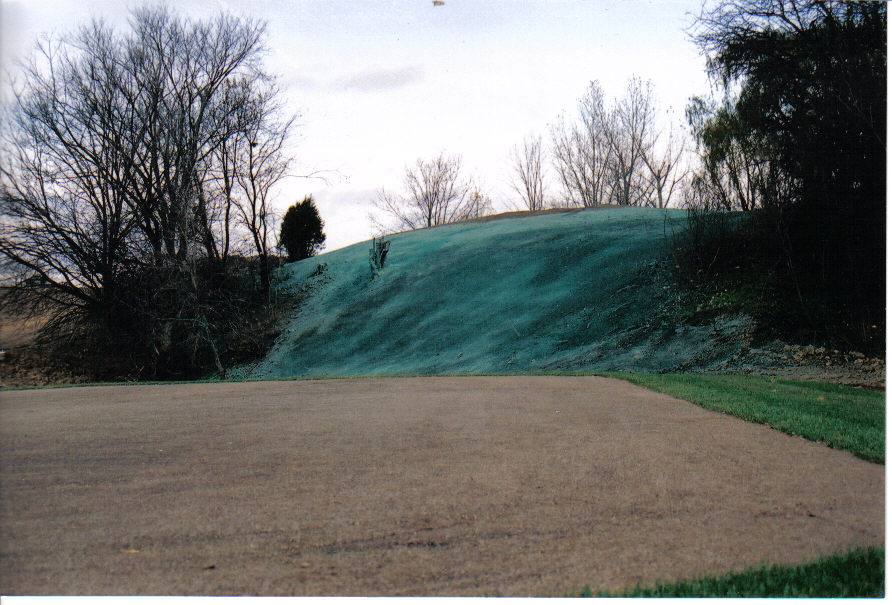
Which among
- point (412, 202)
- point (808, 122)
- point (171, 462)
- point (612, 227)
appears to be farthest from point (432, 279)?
point (412, 202)

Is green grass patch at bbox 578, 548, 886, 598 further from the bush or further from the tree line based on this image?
the bush

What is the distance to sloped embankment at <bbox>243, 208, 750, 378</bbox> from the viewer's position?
16.0m

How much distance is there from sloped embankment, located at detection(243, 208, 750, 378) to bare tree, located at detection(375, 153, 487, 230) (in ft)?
59.3

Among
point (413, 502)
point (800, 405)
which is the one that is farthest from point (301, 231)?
point (413, 502)

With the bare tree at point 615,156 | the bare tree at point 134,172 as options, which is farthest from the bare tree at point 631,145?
the bare tree at point 134,172

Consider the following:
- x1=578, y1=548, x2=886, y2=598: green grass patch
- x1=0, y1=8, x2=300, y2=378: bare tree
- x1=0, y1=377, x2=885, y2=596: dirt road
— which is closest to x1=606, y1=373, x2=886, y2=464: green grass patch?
x1=0, y1=377, x2=885, y2=596: dirt road

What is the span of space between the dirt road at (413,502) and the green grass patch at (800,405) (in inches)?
10.8

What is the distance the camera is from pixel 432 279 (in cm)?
2556

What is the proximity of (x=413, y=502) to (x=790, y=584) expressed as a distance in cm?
191

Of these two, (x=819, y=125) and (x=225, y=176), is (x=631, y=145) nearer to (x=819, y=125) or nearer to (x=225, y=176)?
(x=225, y=176)

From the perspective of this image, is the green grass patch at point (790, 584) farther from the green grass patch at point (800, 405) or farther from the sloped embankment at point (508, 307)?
the sloped embankment at point (508, 307)

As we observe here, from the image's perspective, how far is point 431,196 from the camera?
49.8m

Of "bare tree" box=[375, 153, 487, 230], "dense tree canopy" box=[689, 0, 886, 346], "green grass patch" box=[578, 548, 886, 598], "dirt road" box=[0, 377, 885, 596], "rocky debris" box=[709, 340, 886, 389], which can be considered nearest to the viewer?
"green grass patch" box=[578, 548, 886, 598]

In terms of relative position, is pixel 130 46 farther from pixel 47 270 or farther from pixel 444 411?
pixel 444 411
